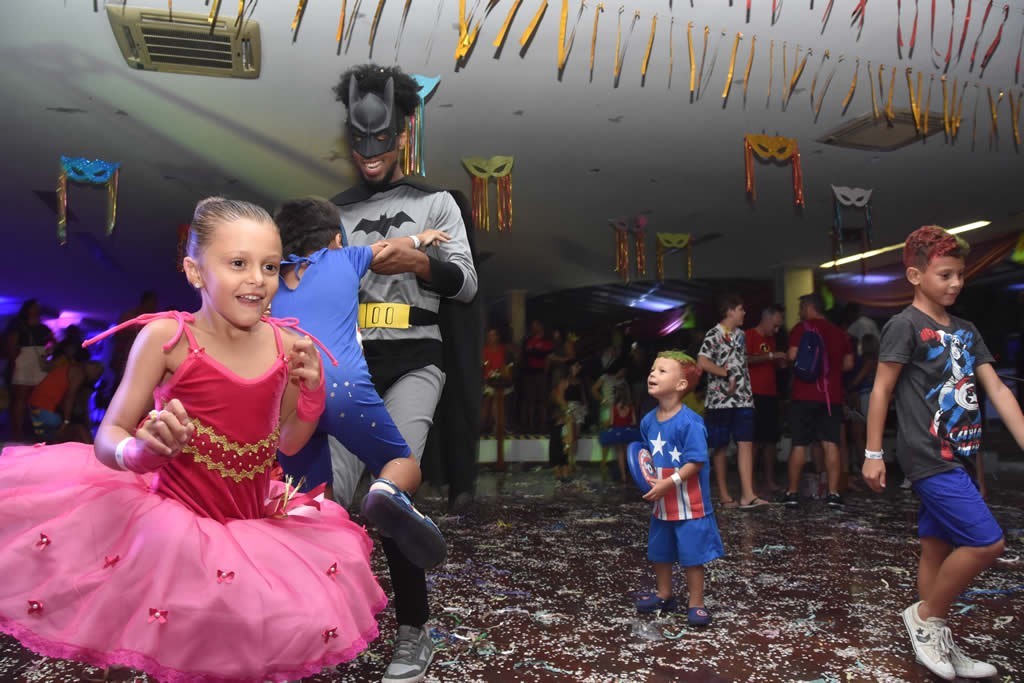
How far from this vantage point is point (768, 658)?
108 inches

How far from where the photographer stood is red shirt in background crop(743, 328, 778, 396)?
23.4 feet

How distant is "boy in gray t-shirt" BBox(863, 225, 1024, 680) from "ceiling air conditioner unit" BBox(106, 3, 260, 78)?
4.69 meters

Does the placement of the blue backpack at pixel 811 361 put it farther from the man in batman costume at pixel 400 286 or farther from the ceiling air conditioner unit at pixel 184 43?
the ceiling air conditioner unit at pixel 184 43

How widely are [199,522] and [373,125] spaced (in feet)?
4.58

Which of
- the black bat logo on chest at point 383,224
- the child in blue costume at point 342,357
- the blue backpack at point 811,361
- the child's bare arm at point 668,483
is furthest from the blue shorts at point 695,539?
the blue backpack at point 811,361

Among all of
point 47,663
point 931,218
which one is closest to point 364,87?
point 47,663

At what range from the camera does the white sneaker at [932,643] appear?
8.41ft

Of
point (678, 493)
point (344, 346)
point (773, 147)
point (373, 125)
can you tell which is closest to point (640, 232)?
point (773, 147)

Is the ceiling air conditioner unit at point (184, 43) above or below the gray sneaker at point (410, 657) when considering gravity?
above

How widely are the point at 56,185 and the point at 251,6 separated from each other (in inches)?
196

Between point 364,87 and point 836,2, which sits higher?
point 836,2

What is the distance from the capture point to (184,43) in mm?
6055

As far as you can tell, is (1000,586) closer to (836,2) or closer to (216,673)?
(216,673)

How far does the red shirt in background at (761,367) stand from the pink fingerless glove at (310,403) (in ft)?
18.7
